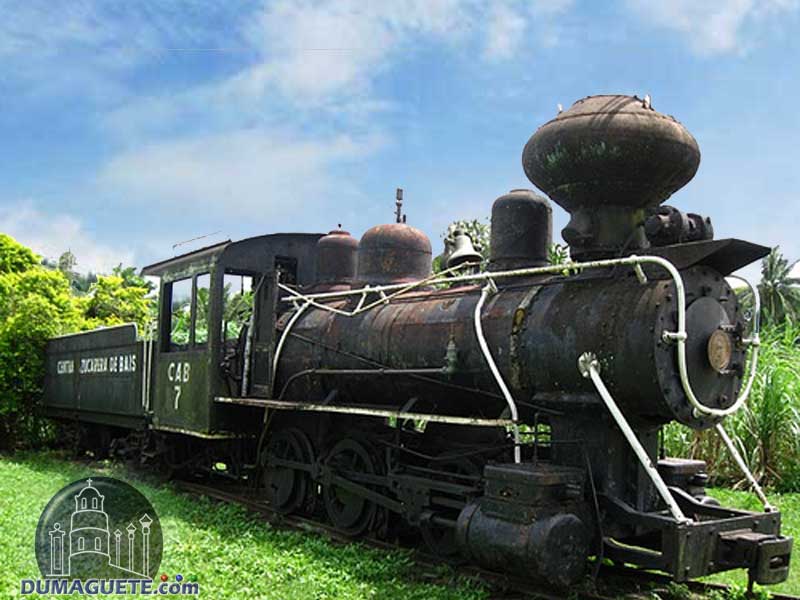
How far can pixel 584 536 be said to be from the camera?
17.6 ft

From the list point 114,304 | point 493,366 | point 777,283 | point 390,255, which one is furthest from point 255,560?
point 777,283

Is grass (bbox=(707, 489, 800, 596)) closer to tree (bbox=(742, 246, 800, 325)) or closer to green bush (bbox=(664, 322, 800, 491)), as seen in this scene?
green bush (bbox=(664, 322, 800, 491))

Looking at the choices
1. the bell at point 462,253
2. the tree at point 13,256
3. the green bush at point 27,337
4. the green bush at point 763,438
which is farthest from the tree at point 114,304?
the bell at point 462,253

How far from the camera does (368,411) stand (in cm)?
707

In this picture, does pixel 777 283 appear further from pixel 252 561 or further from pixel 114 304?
pixel 252 561

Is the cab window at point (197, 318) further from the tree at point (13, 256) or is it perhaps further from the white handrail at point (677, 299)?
the tree at point (13, 256)

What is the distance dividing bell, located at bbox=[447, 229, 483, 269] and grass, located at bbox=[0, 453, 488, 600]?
2.81 metres

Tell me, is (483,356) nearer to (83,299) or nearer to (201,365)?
(201,365)

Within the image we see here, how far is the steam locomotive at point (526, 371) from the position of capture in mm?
5414

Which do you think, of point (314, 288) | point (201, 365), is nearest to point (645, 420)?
point (314, 288)

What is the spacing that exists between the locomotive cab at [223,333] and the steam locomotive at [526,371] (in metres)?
0.03

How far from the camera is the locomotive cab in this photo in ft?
29.7

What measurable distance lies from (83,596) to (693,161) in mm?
5151

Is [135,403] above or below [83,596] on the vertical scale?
above
